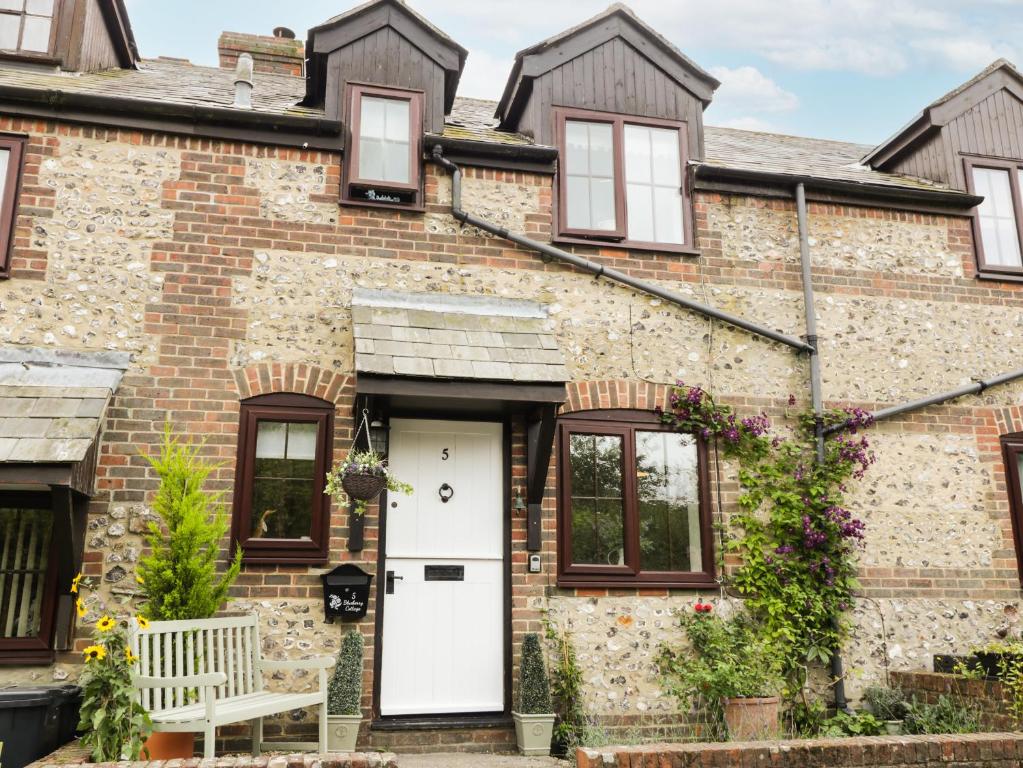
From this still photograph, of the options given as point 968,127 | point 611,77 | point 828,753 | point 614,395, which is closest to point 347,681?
point 614,395

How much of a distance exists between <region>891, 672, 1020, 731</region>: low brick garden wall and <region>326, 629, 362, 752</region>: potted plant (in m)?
4.63

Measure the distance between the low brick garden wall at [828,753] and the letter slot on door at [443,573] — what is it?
2764 mm

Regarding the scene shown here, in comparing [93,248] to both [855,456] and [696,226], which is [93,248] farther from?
[855,456]

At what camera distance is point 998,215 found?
9016 millimetres

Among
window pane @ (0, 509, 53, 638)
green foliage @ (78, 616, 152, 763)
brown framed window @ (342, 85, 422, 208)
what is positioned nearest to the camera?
green foliage @ (78, 616, 152, 763)

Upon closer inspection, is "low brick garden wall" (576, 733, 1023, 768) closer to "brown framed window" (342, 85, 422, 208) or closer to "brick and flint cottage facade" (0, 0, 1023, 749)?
"brick and flint cottage facade" (0, 0, 1023, 749)

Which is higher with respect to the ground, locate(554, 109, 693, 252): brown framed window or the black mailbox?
locate(554, 109, 693, 252): brown framed window

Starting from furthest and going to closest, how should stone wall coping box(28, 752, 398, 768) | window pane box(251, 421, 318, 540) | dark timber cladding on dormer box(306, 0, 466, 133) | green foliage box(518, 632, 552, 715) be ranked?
dark timber cladding on dormer box(306, 0, 466, 133), window pane box(251, 421, 318, 540), green foliage box(518, 632, 552, 715), stone wall coping box(28, 752, 398, 768)

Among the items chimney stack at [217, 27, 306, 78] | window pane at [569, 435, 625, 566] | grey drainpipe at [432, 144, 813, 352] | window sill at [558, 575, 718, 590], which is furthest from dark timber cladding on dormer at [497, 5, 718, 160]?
chimney stack at [217, 27, 306, 78]

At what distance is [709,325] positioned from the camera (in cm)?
792

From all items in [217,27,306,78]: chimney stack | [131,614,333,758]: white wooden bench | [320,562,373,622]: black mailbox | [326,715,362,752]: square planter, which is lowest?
[326,715,362,752]: square planter

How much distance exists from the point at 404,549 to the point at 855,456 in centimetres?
422

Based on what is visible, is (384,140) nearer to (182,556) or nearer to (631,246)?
(631,246)

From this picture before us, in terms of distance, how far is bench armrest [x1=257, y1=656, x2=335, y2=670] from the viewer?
5793 millimetres
